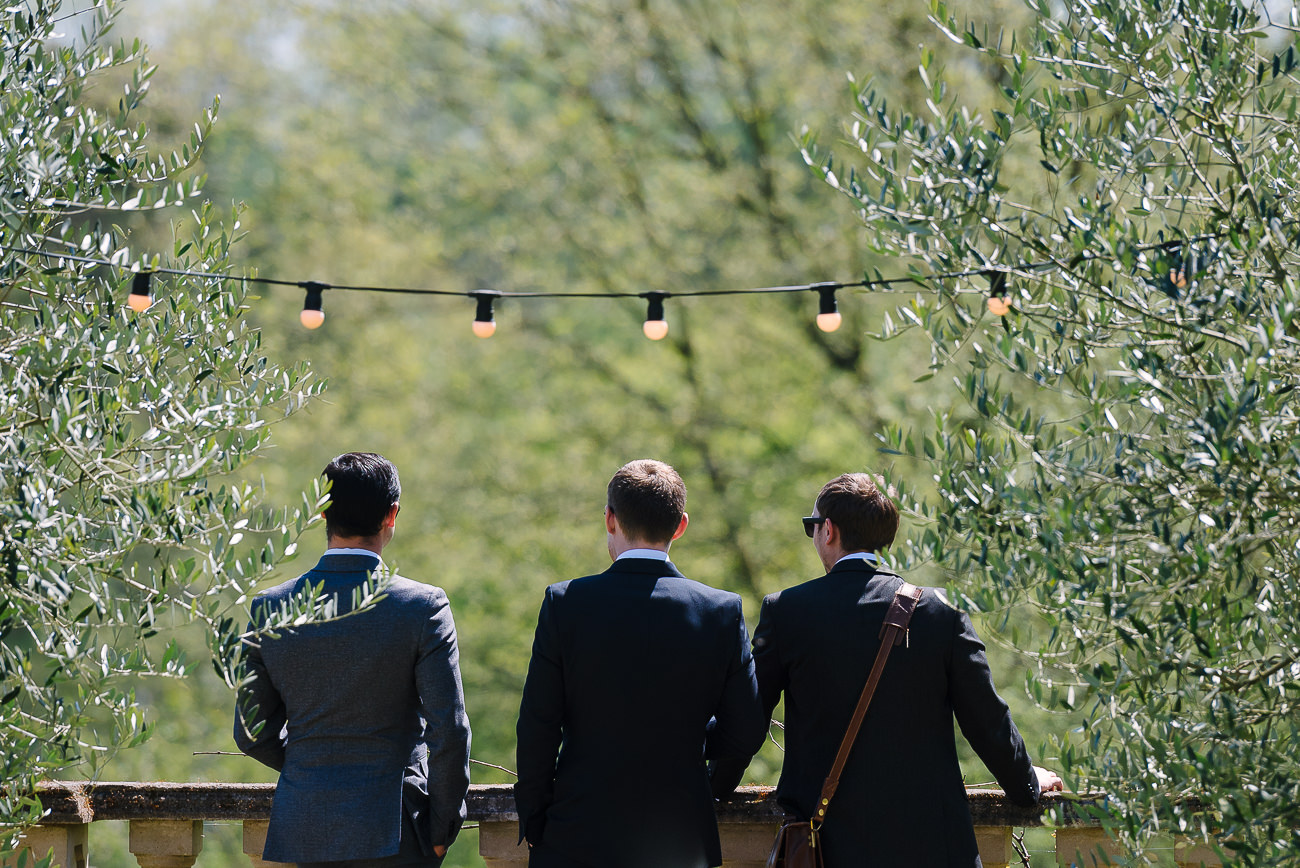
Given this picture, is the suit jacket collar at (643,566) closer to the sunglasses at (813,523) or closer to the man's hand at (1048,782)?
the sunglasses at (813,523)

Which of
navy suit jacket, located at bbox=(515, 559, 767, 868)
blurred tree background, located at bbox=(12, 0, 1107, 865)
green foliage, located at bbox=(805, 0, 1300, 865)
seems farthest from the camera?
blurred tree background, located at bbox=(12, 0, 1107, 865)

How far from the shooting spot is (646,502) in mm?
3072

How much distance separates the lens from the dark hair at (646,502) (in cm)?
307

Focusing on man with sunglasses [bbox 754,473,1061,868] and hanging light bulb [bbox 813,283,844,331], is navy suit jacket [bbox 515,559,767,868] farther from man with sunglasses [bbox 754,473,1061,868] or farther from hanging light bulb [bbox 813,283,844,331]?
hanging light bulb [bbox 813,283,844,331]

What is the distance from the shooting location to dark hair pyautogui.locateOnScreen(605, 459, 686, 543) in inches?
121

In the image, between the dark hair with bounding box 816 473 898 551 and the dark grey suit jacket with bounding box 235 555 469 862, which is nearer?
the dark grey suit jacket with bounding box 235 555 469 862

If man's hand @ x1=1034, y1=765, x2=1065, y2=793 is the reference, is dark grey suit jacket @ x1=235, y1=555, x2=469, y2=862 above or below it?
above

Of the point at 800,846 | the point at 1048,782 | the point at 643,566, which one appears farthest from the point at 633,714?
the point at 1048,782

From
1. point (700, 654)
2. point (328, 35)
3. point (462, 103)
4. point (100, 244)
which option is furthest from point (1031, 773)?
point (328, 35)

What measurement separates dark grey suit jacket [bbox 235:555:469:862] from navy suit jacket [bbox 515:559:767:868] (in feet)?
0.68

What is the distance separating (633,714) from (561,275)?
353 inches

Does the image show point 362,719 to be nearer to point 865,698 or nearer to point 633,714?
point 633,714

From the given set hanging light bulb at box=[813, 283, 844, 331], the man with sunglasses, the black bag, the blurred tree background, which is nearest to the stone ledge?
the man with sunglasses

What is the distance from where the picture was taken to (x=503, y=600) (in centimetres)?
1171
